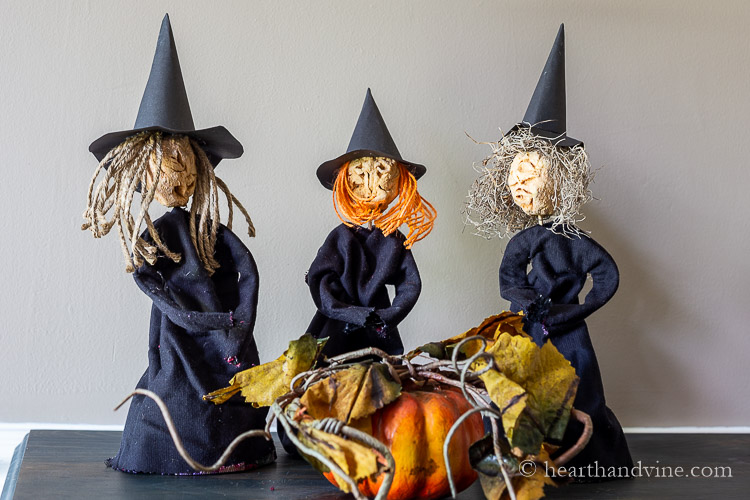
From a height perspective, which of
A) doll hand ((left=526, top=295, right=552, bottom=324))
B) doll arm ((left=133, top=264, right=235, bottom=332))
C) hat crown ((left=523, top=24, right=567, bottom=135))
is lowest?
doll hand ((left=526, top=295, right=552, bottom=324))

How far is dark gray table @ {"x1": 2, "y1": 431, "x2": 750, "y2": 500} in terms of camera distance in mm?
1079

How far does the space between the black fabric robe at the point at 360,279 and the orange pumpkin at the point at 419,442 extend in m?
0.33

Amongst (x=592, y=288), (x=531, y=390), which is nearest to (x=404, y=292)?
(x=592, y=288)

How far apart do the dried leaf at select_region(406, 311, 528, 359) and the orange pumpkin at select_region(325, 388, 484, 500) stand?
0.22 feet

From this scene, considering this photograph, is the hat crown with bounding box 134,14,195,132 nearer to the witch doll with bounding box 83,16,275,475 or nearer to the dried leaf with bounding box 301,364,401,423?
the witch doll with bounding box 83,16,275,475

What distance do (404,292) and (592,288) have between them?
328 millimetres

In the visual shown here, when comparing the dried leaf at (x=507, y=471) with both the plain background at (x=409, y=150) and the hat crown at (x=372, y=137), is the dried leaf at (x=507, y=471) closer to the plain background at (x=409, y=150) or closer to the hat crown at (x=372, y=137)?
the hat crown at (x=372, y=137)

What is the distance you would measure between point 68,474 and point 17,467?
13cm

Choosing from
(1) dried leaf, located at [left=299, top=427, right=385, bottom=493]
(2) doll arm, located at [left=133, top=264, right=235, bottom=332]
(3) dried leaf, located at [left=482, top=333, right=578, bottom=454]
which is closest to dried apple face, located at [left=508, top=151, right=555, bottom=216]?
(3) dried leaf, located at [left=482, top=333, right=578, bottom=454]

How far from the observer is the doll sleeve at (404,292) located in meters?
1.27

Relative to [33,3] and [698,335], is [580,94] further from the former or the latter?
[33,3]

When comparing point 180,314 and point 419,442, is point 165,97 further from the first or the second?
point 419,442

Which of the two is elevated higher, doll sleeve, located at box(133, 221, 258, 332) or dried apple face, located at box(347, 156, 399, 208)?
dried apple face, located at box(347, 156, 399, 208)

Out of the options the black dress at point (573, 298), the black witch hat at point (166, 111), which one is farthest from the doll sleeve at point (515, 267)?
the black witch hat at point (166, 111)
